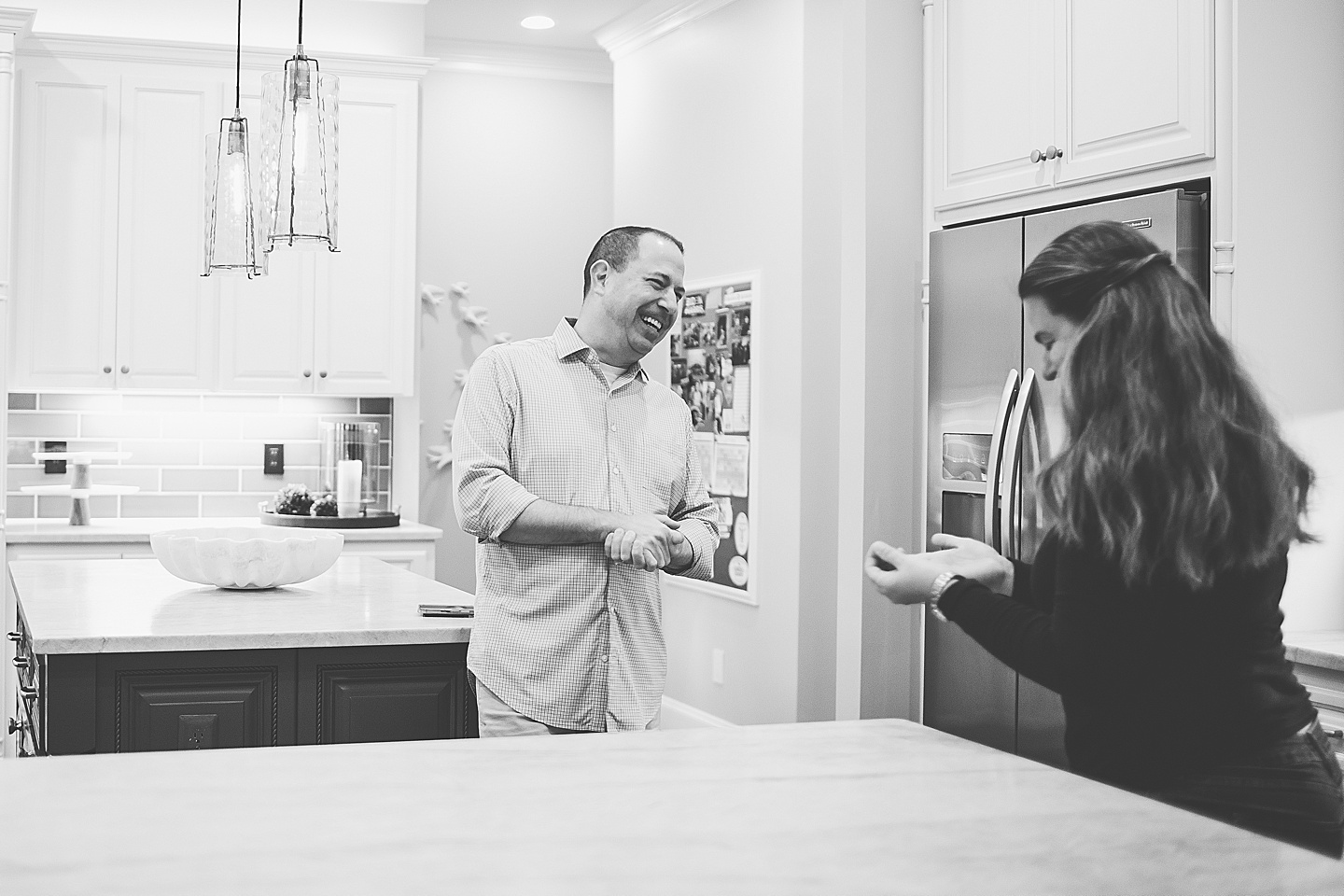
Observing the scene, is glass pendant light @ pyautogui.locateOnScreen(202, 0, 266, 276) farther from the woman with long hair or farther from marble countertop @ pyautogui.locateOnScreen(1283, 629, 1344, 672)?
marble countertop @ pyautogui.locateOnScreen(1283, 629, 1344, 672)

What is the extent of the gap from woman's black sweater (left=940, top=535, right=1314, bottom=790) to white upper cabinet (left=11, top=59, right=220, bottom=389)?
438 centimetres

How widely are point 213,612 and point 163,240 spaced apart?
111 inches

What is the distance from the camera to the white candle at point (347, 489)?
500 centimetres

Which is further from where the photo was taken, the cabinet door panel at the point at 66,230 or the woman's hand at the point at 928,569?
the cabinet door panel at the point at 66,230

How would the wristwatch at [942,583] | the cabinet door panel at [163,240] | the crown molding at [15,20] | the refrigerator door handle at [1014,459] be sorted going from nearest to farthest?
Answer: 1. the wristwatch at [942,583]
2. the refrigerator door handle at [1014,459]
3. the crown molding at [15,20]
4. the cabinet door panel at [163,240]

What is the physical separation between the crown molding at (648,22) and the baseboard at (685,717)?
2.61 meters

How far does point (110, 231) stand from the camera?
486 centimetres

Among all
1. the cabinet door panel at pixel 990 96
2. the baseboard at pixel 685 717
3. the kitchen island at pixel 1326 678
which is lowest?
the baseboard at pixel 685 717

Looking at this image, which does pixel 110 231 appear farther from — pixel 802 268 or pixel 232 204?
pixel 802 268

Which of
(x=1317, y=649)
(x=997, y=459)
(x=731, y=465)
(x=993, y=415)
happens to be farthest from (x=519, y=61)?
(x=1317, y=649)

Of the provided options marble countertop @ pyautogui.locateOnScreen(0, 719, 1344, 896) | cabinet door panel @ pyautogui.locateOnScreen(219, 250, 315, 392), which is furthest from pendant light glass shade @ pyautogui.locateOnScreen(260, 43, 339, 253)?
cabinet door panel @ pyautogui.locateOnScreen(219, 250, 315, 392)

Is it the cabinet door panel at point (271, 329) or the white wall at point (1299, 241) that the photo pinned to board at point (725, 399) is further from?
the white wall at point (1299, 241)

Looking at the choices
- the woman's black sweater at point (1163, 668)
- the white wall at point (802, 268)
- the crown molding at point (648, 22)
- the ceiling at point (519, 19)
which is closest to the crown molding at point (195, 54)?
the ceiling at point (519, 19)

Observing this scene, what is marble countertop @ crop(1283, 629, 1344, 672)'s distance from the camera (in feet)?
7.98
